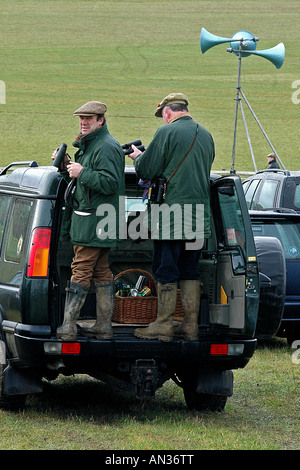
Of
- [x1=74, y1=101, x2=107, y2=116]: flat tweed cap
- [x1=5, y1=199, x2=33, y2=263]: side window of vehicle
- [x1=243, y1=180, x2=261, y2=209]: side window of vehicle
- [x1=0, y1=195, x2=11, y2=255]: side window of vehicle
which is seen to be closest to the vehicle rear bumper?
[x1=5, y1=199, x2=33, y2=263]: side window of vehicle

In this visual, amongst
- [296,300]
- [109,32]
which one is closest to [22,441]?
[296,300]

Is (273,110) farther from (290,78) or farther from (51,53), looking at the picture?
(51,53)

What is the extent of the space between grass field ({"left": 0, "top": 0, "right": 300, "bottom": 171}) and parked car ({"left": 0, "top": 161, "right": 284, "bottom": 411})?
31.8m

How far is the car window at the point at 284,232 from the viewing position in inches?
376

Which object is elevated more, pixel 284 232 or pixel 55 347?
pixel 284 232

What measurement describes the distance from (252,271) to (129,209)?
1.25 meters

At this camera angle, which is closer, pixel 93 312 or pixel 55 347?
pixel 55 347

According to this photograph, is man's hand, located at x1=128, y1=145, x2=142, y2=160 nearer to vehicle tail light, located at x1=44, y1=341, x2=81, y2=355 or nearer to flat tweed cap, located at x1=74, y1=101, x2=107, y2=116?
flat tweed cap, located at x1=74, y1=101, x2=107, y2=116

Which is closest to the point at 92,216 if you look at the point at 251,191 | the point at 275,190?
the point at 275,190

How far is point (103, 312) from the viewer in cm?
645

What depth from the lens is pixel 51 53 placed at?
→ 243 ft

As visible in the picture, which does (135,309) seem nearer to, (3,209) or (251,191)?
(3,209)

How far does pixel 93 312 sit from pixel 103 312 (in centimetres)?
34

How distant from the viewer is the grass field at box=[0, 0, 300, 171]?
161 ft
